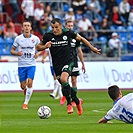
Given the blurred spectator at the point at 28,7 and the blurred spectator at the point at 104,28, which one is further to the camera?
the blurred spectator at the point at 28,7

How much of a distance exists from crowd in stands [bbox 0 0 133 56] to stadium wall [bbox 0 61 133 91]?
361cm

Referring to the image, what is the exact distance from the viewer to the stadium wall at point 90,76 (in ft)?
85.9

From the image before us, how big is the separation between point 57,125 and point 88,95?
37.0 feet

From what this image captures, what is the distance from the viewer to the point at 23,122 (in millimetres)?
13391

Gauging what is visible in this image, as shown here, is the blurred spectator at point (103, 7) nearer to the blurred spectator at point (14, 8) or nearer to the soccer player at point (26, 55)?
the blurred spectator at point (14, 8)

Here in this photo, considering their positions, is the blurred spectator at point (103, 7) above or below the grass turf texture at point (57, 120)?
above

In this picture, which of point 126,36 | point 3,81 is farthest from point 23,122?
point 126,36

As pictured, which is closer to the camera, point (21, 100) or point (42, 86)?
point (21, 100)

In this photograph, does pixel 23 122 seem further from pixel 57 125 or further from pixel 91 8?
pixel 91 8

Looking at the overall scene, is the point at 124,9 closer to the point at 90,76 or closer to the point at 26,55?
the point at 90,76

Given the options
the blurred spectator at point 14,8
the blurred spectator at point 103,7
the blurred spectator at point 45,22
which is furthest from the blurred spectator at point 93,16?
the blurred spectator at point 14,8

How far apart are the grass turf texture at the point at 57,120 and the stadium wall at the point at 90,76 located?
5.18 m

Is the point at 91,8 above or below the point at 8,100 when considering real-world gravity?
above

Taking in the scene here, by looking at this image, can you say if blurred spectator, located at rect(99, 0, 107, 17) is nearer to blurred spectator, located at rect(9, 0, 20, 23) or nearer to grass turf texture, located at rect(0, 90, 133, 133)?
blurred spectator, located at rect(9, 0, 20, 23)
